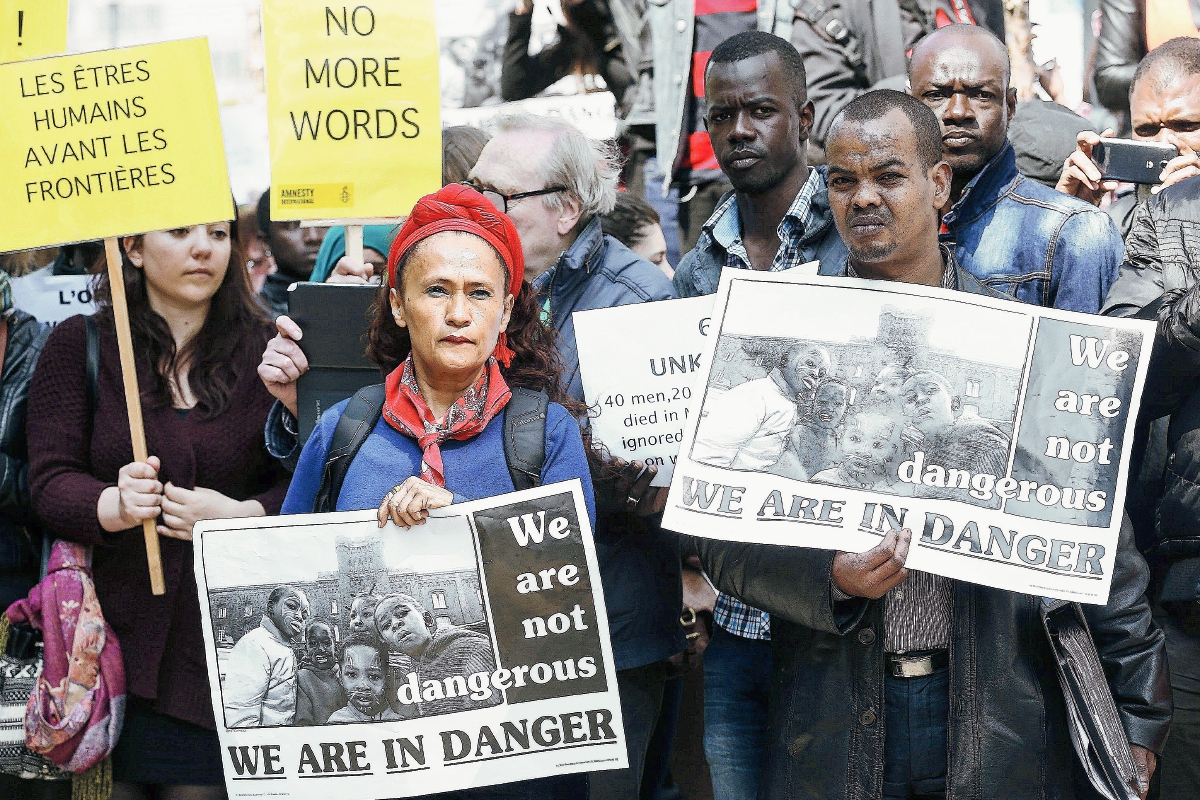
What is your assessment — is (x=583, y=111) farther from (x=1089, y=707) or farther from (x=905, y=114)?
(x=1089, y=707)

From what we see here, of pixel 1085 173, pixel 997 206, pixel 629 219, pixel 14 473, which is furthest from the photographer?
pixel 629 219

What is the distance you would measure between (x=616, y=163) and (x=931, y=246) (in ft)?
5.07

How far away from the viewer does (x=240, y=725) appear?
2959 mm

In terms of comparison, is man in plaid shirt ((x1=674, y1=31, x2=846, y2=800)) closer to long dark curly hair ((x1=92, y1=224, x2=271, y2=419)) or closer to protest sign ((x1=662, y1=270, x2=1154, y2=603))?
protest sign ((x1=662, y1=270, x2=1154, y2=603))

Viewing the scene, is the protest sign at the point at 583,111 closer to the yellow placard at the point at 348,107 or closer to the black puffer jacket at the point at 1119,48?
the yellow placard at the point at 348,107

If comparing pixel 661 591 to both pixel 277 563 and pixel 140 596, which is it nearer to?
pixel 277 563

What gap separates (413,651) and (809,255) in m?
1.75

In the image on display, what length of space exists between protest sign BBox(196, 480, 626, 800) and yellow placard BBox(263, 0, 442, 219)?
1625 mm

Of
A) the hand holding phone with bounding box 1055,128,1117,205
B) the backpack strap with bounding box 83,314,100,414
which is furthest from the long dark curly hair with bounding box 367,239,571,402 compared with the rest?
the hand holding phone with bounding box 1055,128,1117,205

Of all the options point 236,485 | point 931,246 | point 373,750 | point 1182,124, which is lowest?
point 373,750

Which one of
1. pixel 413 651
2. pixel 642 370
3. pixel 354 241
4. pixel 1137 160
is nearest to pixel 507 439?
pixel 413 651

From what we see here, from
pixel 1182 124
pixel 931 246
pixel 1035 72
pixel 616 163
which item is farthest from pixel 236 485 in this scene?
pixel 1035 72

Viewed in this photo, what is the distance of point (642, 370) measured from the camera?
11.9ft

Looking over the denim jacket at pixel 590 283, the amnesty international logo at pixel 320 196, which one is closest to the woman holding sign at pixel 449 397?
the denim jacket at pixel 590 283
